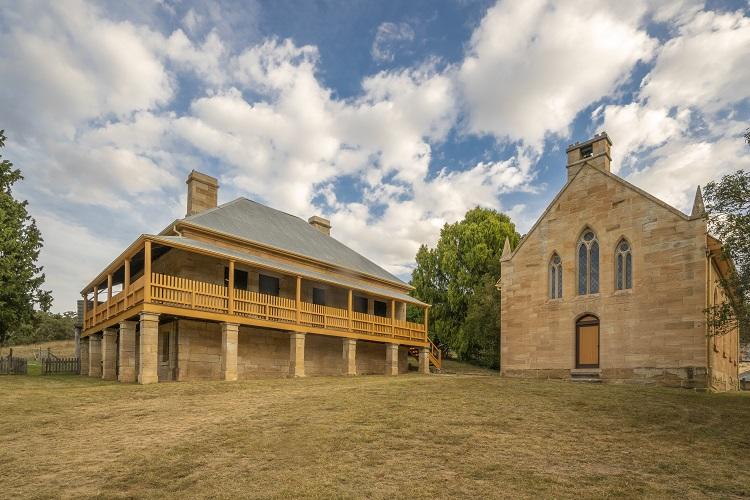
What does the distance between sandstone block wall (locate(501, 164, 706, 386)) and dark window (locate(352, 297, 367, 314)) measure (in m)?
8.22

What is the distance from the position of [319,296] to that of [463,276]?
19062mm

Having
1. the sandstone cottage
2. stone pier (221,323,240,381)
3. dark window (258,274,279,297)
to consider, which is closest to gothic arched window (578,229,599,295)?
the sandstone cottage

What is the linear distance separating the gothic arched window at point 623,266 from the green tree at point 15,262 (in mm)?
27871

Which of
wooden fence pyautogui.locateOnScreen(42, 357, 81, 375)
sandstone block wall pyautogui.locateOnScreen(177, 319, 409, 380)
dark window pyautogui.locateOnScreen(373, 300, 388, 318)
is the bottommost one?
wooden fence pyautogui.locateOnScreen(42, 357, 81, 375)

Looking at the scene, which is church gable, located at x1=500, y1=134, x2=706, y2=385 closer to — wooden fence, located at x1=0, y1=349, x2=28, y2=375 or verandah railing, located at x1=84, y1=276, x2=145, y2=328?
verandah railing, located at x1=84, y1=276, x2=145, y2=328

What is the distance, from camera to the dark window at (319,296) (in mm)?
26844

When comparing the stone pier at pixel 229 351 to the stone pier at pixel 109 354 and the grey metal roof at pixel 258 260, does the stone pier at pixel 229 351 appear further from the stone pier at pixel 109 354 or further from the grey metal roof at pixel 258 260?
the stone pier at pixel 109 354

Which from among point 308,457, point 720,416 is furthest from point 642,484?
point 720,416

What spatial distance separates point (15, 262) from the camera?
25.4 meters

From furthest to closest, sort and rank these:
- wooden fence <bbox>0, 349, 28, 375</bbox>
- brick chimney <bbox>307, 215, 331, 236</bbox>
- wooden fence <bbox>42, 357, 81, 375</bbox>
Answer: brick chimney <bbox>307, 215, 331, 236</bbox>, wooden fence <bbox>42, 357, 81, 375</bbox>, wooden fence <bbox>0, 349, 28, 375</bbox>

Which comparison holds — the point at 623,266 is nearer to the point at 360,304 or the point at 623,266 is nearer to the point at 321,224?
the point at 360,304

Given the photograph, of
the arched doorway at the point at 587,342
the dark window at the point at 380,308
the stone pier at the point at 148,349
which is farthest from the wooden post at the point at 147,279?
the arched doorway at the point at 587,342

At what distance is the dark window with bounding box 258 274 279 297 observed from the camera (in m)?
24.0

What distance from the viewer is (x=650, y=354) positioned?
66.8 ft
